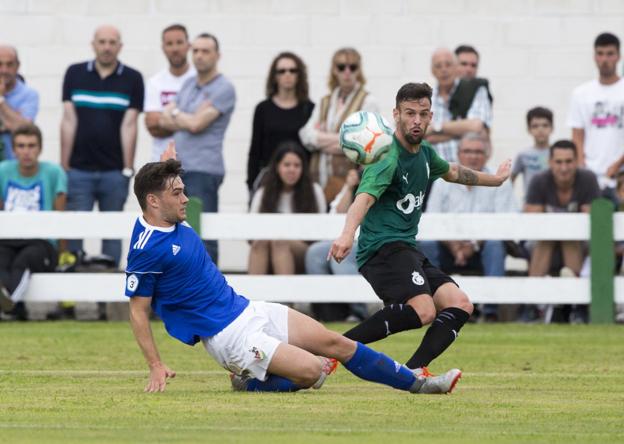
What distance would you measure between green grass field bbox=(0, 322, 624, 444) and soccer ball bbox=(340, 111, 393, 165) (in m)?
1.28

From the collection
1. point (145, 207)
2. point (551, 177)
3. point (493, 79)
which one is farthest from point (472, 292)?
point (145, 207)

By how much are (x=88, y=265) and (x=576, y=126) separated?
15.3 ft

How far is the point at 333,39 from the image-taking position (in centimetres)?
1720

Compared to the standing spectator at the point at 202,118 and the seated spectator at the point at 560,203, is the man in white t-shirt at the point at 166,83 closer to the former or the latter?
the standing spectator at the point at 202,118

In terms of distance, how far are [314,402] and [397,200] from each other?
1546mm

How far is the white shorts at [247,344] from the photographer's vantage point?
27.4 ft

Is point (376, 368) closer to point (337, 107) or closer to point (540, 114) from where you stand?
point (337, 107)

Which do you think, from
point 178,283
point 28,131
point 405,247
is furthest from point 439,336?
point 28,131

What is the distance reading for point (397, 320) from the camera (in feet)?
29.6

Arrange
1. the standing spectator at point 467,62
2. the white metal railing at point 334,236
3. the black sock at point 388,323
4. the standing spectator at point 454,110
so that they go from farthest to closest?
the standing spectator at point 467,62
the standing spectator at point 454,110
the white metal railing at point 334,236
the black sock at point 388,323

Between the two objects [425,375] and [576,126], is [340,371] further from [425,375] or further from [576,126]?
[576,126]

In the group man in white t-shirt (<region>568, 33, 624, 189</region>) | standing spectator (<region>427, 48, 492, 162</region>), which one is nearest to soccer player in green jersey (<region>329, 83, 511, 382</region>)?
standing spectator (<region>427, 48, 492, 162</region>)

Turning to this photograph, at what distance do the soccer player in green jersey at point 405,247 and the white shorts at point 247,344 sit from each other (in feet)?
2.56

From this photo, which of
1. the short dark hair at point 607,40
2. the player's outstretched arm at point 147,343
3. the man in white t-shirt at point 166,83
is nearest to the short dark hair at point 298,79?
the man in white t-shirt at point 166,83
